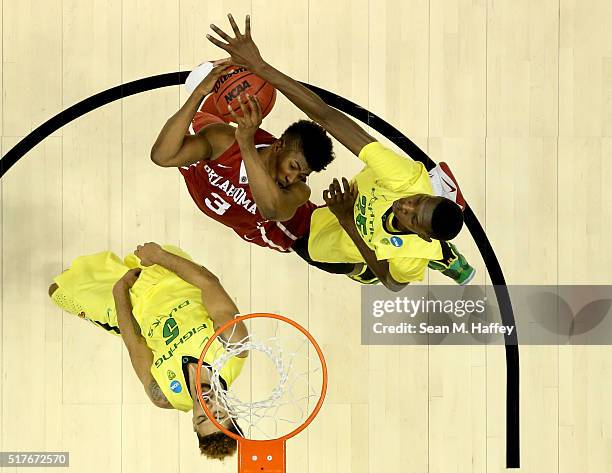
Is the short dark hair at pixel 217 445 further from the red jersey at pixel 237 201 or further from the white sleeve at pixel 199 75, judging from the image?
the white sleeve at pixel 199 75

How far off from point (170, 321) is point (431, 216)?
4.12ft

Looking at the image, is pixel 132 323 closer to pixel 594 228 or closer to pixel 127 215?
pixel 127 215

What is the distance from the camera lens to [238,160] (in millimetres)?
3295

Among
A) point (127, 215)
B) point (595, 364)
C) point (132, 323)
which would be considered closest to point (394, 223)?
point (132, 323)

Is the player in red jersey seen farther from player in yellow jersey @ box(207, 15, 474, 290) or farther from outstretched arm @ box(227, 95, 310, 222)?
player in yellow jersey @ box(207, 15, 474, 290)

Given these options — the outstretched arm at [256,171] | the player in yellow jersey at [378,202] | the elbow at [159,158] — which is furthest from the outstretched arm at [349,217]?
the elbow at [159,158]

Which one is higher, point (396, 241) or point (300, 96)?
point (300, 96)

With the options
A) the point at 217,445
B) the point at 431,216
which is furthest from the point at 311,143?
the point at 217,445

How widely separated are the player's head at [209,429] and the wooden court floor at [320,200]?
2.95 ft

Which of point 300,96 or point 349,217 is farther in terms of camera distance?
point 349,217

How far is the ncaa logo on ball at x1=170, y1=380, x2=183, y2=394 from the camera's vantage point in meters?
3.18

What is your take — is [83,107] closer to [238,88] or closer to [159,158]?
[159,158]

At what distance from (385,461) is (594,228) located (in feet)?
5.85

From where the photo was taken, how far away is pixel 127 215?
4000mm
